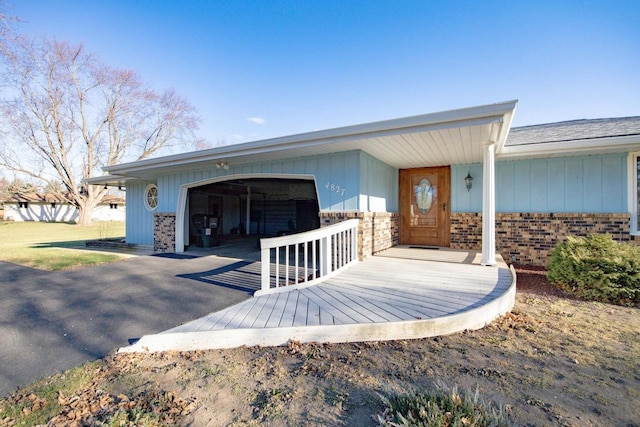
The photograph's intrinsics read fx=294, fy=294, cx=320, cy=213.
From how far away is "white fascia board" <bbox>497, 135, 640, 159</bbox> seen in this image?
17.5ft

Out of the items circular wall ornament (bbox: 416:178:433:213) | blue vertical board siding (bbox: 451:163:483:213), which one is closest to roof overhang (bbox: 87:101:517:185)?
blue vertical board siding (bbox: 451:163:483:213)

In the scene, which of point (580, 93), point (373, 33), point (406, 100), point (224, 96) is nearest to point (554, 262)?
point (580, 93)

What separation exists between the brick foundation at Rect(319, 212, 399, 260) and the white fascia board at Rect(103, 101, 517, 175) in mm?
1570

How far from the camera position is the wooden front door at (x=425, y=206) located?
25.6 ft

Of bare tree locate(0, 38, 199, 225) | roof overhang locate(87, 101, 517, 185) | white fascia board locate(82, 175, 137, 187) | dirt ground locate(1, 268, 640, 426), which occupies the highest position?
bare tree locate(0, 38, 199, 225)

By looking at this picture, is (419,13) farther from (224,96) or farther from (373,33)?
(224,96)

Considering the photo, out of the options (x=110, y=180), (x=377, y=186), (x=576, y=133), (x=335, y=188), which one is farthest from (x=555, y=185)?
(x=110, y=180)

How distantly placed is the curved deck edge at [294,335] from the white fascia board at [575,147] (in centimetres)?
482

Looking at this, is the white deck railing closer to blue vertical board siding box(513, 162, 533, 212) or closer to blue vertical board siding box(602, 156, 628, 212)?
blue vertical board siding box(513, 162, 533, 212)

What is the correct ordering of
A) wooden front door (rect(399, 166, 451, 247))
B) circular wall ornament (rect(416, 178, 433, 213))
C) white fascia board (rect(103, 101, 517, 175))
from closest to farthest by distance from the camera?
white fascia board (rect(103, 101, 517, 175))
wooden front door (rect(399, 166, 451, 247))
circular wall ornament (rect(416, 178, 433, 213))

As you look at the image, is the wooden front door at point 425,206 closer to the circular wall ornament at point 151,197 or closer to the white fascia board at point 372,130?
the white fascia board at point 372,130

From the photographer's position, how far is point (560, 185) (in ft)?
21.2

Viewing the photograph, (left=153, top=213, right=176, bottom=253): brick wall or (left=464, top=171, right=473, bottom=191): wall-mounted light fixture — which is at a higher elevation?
(left=464, top=171, right=473, bottom=191): wall-mounted light fixture

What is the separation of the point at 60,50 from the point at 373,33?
23.2m
